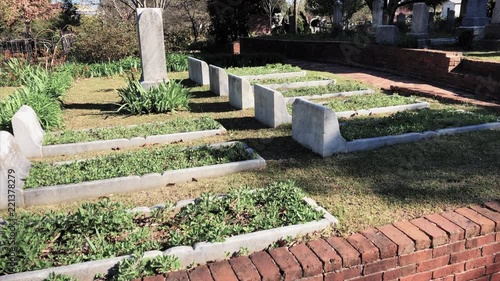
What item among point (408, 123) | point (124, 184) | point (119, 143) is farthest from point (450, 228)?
point (119, 143)

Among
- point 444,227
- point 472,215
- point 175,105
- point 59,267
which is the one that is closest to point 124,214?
point 59,267

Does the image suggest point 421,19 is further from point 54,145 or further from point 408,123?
point 54,145

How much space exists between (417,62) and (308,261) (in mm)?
9586

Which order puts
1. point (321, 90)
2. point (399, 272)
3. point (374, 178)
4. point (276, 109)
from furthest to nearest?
point (321, 90) < point (276, 109) < point (374, 178) < point (399, 272)

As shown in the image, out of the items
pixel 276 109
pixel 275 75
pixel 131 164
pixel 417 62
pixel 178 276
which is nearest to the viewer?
pixel 178 276

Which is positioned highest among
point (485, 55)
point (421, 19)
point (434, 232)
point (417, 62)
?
point (421, 19)

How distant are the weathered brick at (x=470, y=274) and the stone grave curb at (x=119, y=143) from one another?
3845 mm

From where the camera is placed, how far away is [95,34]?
1631cm

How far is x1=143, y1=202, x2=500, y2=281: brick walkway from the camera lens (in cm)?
244

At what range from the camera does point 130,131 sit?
6.01m

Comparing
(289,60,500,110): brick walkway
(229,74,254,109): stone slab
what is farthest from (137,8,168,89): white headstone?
(289,60,500,110): brick walkway

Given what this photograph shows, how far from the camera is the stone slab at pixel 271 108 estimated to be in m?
6.12

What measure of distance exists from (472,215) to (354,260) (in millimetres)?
1072

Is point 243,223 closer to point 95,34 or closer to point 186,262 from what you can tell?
A: point 186,262
